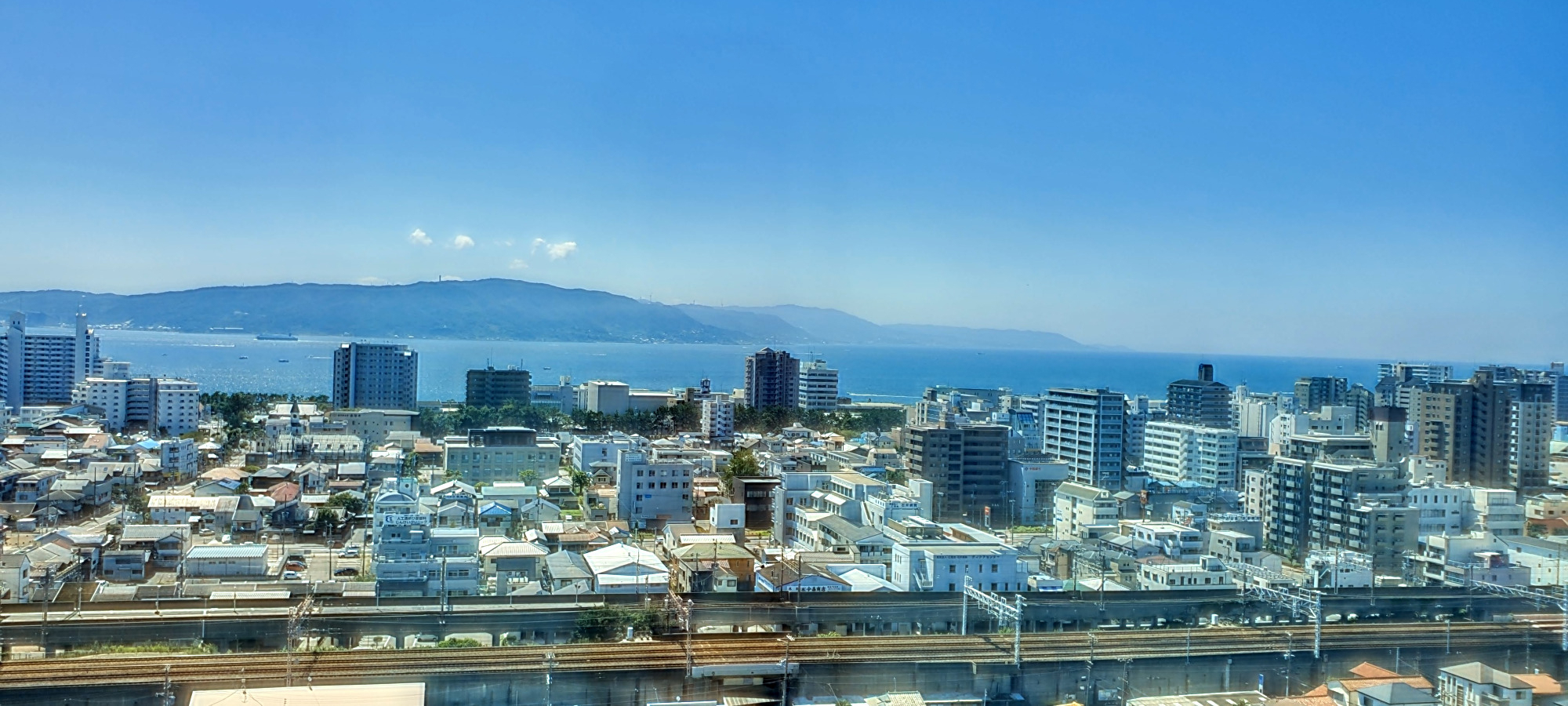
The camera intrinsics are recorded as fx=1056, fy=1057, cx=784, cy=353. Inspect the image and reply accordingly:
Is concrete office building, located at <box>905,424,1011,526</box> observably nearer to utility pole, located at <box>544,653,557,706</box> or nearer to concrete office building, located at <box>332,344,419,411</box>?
utility pole, located at <box>544,653,557,706</box>

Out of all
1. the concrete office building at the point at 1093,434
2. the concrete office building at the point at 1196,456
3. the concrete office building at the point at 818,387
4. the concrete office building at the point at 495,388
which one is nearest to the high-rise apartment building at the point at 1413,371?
the concrete office building at the point at 1196,456

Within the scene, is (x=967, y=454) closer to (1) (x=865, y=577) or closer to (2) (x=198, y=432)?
(1) (x=865, y=577)

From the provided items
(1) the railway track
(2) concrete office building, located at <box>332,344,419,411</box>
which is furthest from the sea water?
(1) the railway track

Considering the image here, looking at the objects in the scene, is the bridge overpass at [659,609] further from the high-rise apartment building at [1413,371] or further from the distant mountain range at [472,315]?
the distant mountain range at [472,315]

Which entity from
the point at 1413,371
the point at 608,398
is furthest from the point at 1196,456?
the point at 608,398

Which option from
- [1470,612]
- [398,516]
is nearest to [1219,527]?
[1470,612]

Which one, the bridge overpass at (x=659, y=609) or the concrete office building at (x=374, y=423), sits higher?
the concrete office building at (x=374, y=423)
